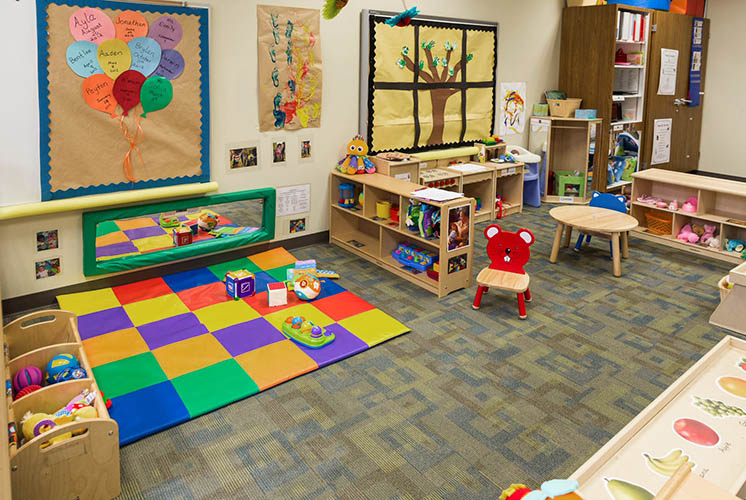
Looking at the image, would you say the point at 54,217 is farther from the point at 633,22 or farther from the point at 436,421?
the point at 633,22

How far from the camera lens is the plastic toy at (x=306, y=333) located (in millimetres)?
3438

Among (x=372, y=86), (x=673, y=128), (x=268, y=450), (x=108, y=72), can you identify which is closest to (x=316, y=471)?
(x=268, y=450)

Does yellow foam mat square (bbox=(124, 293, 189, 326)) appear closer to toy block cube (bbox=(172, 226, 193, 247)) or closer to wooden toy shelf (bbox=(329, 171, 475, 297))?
toy block cube (bbox=(172, 226, 193, 247))

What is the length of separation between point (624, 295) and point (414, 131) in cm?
256

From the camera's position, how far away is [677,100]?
775 centimetres

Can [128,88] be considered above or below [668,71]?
below

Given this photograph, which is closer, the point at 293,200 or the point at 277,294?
the point at 277,294

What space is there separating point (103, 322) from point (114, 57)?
1789mm

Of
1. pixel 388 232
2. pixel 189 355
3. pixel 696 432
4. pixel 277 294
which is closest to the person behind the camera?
pixel 696 432

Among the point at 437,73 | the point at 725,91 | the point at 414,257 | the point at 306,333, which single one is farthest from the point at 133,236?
the point at 725,91

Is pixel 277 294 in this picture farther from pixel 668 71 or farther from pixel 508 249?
pixel 668 71

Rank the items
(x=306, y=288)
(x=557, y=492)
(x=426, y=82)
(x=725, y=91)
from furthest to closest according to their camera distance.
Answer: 1. (x=725, y=91)
2. (x=426, y=82)
3. (x=306, y=288)
4. (x=557, y=492)

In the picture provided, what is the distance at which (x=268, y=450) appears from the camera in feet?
8.43

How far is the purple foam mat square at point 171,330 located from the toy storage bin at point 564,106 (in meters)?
5.01
